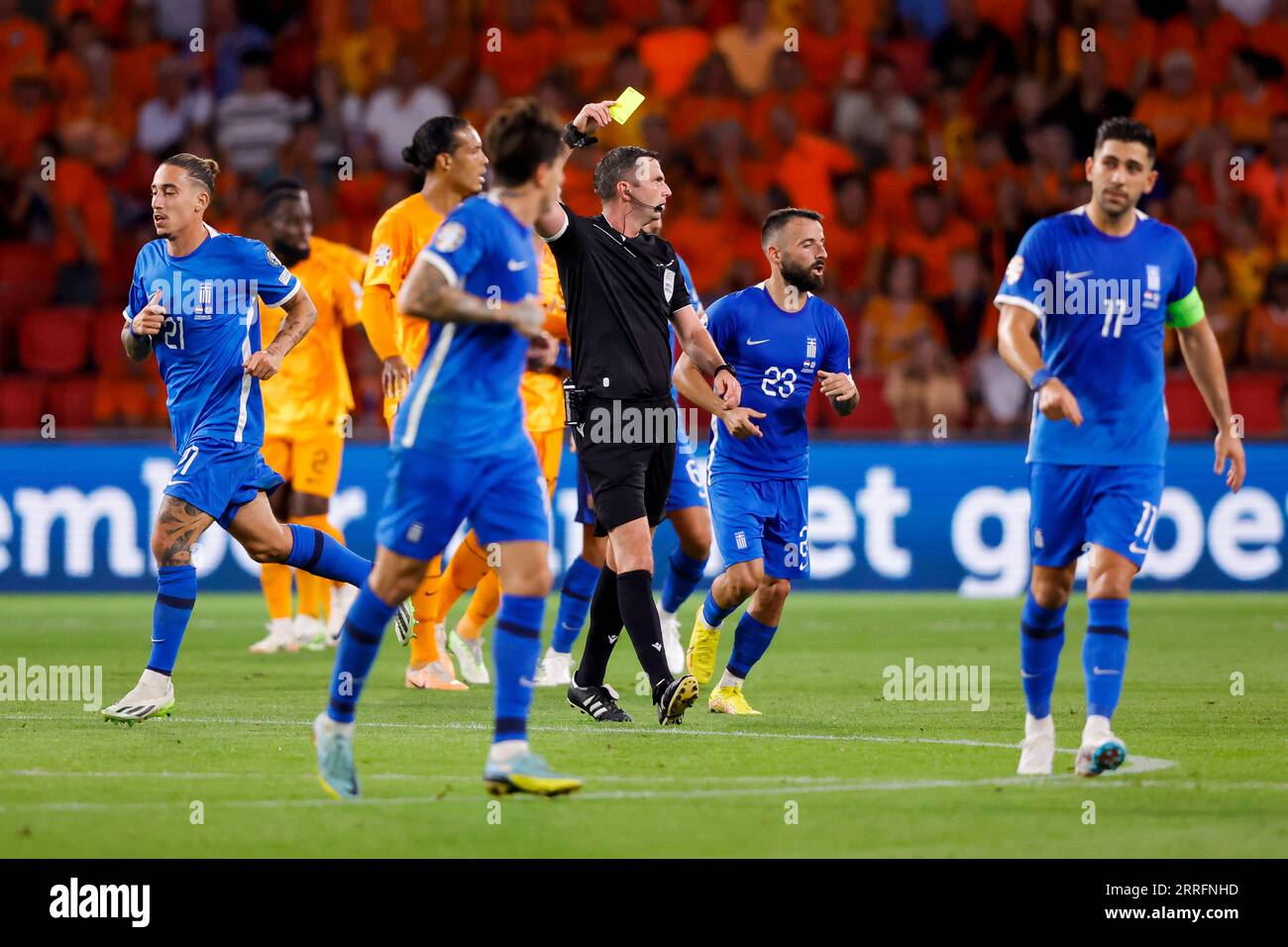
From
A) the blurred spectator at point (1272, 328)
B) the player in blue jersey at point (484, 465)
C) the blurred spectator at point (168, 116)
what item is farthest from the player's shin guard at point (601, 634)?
the blurred spectator at point (168, 116)

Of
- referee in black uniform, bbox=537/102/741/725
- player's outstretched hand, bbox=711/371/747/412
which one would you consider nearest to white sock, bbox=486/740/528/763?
referee in black uniform, bbox=537/102/741/725

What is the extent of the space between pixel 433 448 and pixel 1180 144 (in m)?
14.7

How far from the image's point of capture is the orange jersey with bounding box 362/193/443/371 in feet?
31.4

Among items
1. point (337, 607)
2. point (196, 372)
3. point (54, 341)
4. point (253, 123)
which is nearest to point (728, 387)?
point (196, 372)

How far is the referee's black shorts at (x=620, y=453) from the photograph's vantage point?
8.45 m

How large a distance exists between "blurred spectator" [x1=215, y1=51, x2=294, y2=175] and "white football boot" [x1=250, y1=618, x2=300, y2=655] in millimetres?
7602

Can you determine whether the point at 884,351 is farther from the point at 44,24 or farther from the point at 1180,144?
the point at 44,24

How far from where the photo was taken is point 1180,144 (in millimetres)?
19391

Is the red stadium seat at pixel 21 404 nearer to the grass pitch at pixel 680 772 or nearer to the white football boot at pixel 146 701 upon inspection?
the grass pitch at pixel 680 772

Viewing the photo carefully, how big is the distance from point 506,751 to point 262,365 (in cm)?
299

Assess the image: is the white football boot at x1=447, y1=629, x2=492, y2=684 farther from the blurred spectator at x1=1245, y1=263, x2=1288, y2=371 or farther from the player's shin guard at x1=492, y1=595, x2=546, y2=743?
the blurred spectator at x1=1245, y1=263, x2=1288, y2=371

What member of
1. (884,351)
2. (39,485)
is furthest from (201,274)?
(884,351)

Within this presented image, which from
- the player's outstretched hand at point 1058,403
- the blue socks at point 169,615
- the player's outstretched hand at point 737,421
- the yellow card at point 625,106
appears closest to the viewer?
the player's outstretched hand at point 1058,403

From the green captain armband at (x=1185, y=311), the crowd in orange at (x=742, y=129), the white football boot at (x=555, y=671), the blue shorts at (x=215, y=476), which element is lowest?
the white football boot at (x=555, y=671)
